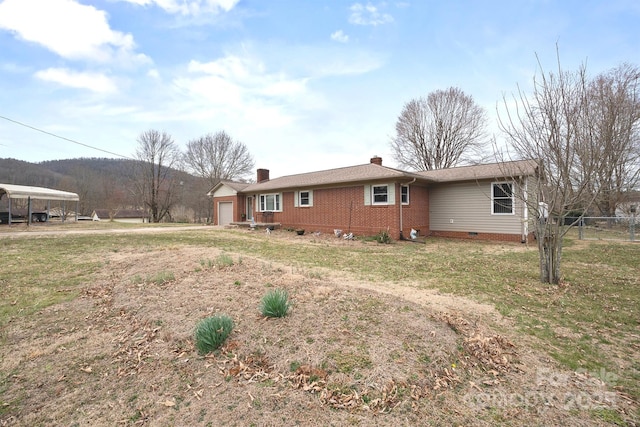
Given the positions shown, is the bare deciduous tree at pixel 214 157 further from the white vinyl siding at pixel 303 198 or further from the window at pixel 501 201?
the window at pixel 501 201

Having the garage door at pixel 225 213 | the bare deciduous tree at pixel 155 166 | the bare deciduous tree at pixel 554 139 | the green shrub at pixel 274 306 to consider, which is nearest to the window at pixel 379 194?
the bare deciduous tree at pixel 554 139

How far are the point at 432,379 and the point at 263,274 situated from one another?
12.7 feet

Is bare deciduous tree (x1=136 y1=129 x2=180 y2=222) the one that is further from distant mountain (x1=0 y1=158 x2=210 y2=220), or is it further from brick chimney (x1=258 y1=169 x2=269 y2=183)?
brick chimney (x1=258 y1=169 x2=269 y2=183)

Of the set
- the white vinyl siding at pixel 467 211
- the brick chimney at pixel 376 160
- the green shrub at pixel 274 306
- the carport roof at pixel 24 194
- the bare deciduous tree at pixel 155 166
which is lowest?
the green shrub at pixel 274 306

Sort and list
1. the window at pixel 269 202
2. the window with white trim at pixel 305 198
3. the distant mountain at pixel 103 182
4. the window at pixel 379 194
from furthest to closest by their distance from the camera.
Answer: the distant mountain at pixel 103 182 < the window at pixel 269 202 < the window with white trim at pixel 305 198 < the window at pixel 379 194

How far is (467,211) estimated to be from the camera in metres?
13.8

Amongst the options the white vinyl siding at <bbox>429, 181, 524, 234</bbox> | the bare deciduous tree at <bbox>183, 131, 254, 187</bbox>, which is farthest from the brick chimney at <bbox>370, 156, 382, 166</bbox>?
the bare deciduous tree at <bbox>183, 131, 254, 187</bbox>

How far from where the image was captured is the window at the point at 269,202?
19.2 metres

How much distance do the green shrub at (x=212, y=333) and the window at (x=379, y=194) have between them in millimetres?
11078

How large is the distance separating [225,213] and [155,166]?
17.3 meters

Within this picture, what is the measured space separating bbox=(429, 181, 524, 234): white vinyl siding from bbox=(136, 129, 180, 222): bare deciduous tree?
31.9 metres

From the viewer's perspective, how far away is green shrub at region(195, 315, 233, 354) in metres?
3.10

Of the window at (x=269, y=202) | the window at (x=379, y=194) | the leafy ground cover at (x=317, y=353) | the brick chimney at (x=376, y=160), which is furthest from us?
the window at (x=269, y=202)

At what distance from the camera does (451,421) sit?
2146mm
